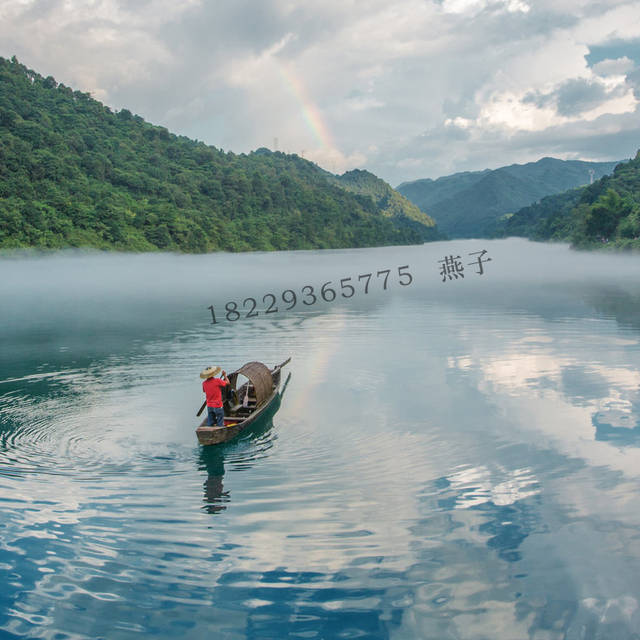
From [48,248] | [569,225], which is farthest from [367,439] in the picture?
[569,225]

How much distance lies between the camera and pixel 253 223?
171 metres

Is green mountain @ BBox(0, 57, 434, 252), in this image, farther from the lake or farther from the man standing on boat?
the man standing on boat

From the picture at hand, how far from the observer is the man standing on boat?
14781mm

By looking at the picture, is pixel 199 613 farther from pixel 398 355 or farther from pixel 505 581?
pixel 398 355

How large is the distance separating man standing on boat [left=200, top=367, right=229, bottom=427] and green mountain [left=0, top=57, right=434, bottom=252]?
314 feet

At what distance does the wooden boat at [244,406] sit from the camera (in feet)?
47.2

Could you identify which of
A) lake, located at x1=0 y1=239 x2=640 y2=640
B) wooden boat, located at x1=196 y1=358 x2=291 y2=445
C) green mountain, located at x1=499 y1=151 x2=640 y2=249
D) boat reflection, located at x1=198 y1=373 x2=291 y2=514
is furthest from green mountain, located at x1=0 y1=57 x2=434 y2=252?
boat reflection, located at x1=198 y1=373 x2=291 y2=514

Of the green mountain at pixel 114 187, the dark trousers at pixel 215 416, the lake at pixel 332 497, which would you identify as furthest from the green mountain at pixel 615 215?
the dark trousers at pixel 215 416

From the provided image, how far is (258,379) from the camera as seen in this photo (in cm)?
1725

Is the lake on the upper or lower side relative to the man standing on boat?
lower

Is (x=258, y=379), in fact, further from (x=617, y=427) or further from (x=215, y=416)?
(x=617, y=427)

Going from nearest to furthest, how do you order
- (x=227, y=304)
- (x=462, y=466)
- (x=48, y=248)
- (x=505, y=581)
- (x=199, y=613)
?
(x=199, y=613) < (x=505, y=581) < (x=462, y=466) < (x=227, y=304) < (x=48, y=248)

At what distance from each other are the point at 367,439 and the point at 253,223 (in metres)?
159

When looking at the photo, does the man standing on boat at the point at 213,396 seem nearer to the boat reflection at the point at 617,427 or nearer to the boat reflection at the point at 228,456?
the boat reflection at the point at 228,456
